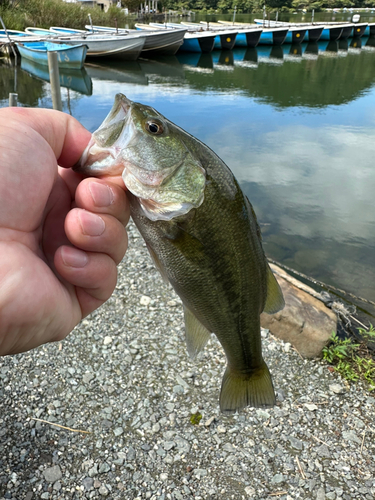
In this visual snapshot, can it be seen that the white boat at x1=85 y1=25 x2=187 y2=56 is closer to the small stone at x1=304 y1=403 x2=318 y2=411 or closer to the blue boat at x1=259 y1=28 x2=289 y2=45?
the blue boat at x1=259 y1=28 x2=289 y2=45

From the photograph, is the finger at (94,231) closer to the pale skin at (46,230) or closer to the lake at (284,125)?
the pale skin at (46,230)

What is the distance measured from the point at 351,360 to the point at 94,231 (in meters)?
3.99

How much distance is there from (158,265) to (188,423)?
2.36m

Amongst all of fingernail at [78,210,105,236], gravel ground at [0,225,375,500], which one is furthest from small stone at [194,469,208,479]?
fingernail at [78,210,105,236]

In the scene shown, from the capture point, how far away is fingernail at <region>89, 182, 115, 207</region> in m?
1.71

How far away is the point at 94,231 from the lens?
1778mm

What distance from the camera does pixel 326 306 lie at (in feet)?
17.7

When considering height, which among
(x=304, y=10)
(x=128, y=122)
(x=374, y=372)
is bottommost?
(x=374, y=372)

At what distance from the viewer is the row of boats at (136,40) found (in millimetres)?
24422

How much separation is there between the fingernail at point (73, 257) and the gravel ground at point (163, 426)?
2.29 m

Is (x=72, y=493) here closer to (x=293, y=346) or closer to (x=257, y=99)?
(x=293, y=346)

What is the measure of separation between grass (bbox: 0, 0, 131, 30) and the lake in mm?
9638

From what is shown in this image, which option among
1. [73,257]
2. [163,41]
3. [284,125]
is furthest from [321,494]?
[163,41]

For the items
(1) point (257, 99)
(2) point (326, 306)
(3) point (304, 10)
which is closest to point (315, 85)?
(1) point (257, 99)
